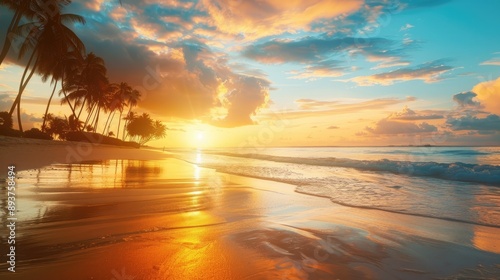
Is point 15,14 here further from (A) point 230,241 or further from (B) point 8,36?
(A) point 230,241

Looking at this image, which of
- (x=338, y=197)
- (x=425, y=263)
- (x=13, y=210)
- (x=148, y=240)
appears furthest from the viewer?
(x=338, y=197)

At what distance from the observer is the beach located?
293cm

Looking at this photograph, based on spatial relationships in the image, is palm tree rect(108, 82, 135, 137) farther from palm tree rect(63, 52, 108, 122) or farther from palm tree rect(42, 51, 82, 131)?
palm tree rect(42, 51, 82, 131)

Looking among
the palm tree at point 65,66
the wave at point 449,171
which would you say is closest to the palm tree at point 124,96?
the palm tree at point 65,66

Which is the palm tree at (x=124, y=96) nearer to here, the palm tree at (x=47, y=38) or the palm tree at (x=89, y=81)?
the palm tree at (x=89, y=81)

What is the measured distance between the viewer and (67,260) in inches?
115

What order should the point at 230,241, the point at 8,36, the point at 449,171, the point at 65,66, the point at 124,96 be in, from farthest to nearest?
the point at 124,96 < the point at 65,66 < the point at 8,36 < the point at 449,171 < the point at 230,241

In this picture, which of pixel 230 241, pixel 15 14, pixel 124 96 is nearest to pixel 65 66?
pixel 15 14

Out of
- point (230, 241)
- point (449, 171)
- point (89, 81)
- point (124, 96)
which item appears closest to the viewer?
point (230, 241)

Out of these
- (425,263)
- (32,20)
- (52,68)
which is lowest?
(425,263)

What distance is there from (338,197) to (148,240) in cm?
638

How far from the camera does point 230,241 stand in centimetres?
398

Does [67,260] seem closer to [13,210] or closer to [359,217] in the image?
[13,210]

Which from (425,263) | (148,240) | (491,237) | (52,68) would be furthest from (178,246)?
(52,68)
